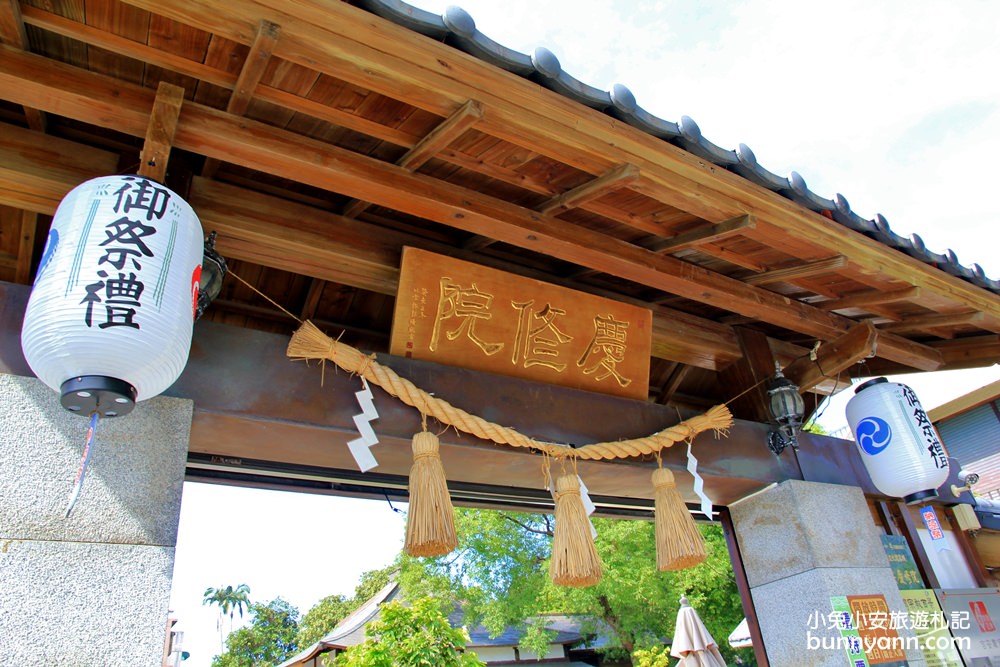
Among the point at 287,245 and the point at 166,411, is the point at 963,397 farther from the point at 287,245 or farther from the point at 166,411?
the point at 166,411

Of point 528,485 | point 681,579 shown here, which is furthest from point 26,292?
point 681,579

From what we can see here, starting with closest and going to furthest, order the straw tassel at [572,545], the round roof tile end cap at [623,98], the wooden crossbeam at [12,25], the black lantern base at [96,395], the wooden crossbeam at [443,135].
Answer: the black lantern base at [96,395]
the wooden crossbeam at [12,25]
the wooden crossbeam at [443,135]
the round roof tile end cap at [623,98]
the straw tassel at [572,545]

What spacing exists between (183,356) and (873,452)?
3.76m

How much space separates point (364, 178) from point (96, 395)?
123 cm

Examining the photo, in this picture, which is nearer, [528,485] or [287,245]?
[287,245]

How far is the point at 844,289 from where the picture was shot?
3719 mm

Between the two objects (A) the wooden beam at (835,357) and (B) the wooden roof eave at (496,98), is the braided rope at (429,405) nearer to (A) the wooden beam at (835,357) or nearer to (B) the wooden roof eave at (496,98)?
(B) the wooden roof eave at (496,98)

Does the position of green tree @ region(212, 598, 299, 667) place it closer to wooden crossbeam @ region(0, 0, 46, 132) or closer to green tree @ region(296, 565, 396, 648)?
green tree @ region(296, 565, 396, 648)

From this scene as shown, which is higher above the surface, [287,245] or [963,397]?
[963,397]

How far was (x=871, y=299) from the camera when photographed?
12.1ft

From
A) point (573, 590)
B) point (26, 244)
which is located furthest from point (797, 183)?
point (573, 590)

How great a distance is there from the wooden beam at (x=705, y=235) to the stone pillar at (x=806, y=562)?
1.59m

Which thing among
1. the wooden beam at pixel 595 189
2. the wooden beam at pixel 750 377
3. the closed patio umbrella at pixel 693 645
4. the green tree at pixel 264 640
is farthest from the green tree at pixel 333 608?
the wooden beam at pixel 595 189

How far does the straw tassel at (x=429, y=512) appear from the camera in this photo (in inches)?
91.0
